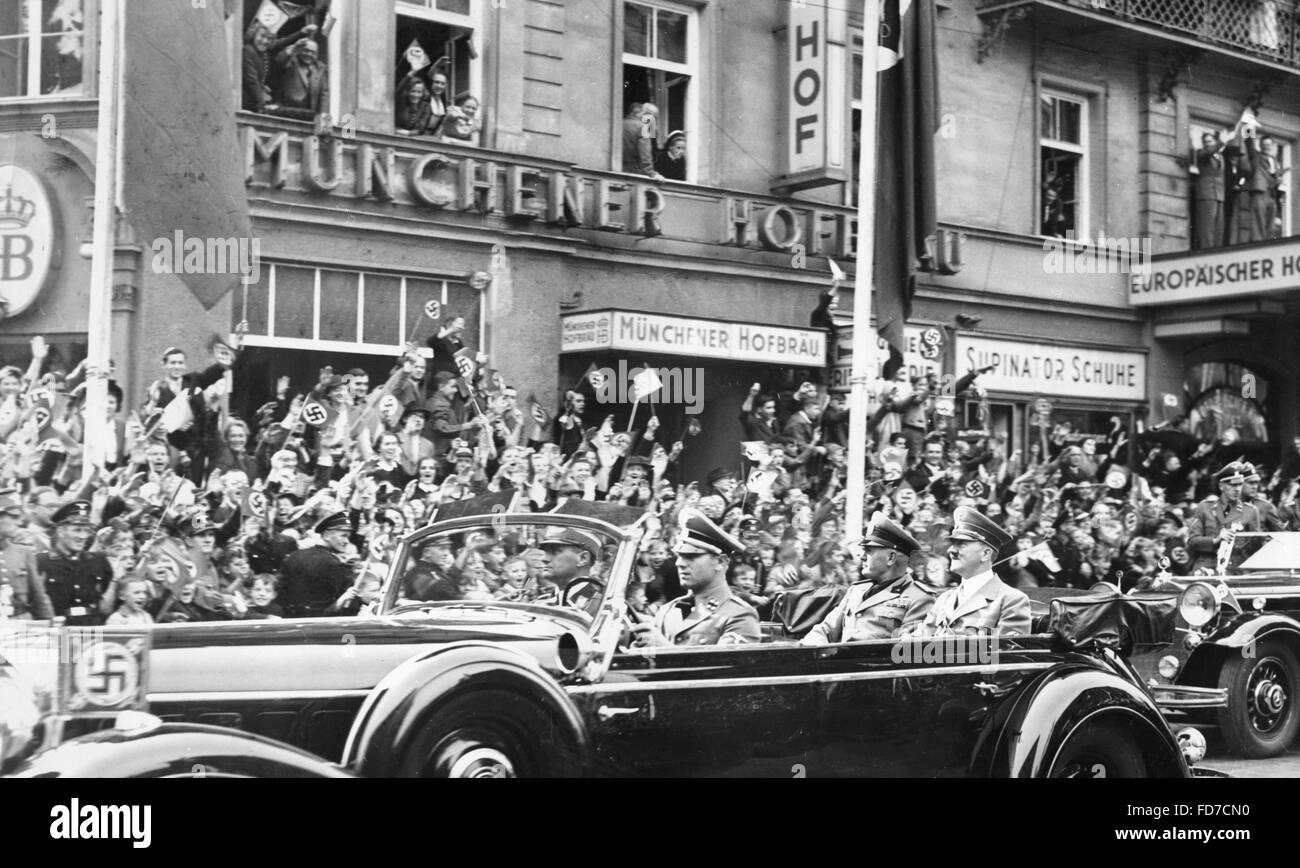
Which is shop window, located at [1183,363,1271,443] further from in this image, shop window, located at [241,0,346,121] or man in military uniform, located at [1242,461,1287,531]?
shop window, located at [241,0,346,121]

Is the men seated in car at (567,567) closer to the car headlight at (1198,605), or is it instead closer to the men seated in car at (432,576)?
the men seated in car at (432,576)

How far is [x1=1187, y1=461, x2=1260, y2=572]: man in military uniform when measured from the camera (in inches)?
395

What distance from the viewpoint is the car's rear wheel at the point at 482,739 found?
4.77 m

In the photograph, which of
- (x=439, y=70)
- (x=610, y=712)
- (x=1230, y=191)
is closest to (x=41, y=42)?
(x=439, y=70)

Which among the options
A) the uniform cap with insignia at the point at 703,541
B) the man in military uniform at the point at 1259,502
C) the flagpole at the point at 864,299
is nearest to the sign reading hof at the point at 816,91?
the flagpole at the point at 864,299

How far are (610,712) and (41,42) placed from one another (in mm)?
4298

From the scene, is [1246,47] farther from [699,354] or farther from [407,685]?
[407,685]

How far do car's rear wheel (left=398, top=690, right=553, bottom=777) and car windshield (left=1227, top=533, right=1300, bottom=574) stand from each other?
20.2 ft

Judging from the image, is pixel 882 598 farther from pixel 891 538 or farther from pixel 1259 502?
pixel 1259 502

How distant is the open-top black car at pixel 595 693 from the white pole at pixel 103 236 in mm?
1772

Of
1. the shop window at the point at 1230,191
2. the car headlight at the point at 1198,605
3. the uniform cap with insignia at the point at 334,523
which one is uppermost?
the shop window at the point at 1230,191

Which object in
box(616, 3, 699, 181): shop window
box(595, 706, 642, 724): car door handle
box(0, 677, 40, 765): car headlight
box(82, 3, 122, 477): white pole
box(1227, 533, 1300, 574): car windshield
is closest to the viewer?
box(0, 677, 40, 765): car headlight

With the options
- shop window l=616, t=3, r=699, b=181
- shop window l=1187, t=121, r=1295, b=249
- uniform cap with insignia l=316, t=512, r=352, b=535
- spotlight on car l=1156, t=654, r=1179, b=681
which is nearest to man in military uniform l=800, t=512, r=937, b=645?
uniform cap with insignia l=316, t=512, r=352, b=535
